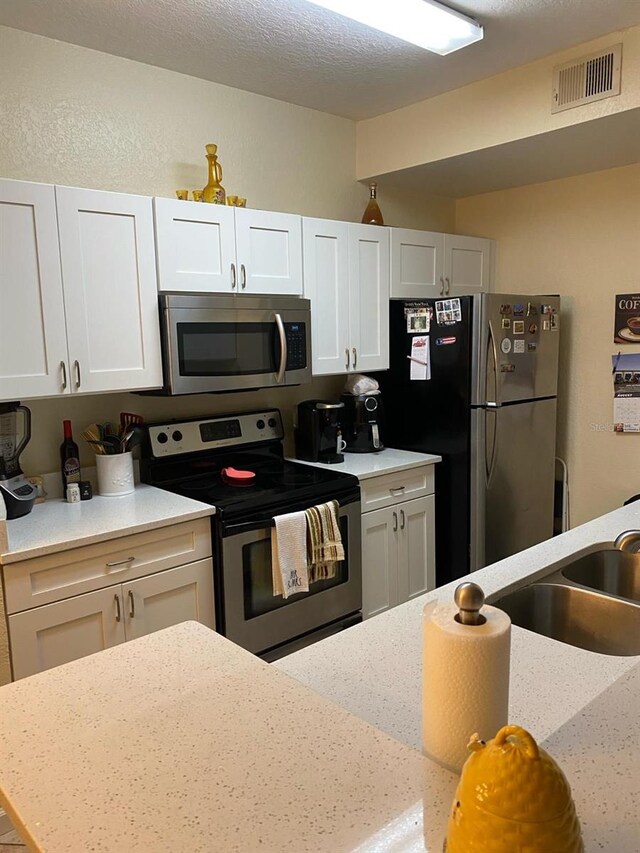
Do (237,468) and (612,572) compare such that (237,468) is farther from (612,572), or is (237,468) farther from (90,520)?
(612,572)

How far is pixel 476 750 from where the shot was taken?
65cm

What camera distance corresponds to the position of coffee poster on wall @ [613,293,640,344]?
3432 millimetres

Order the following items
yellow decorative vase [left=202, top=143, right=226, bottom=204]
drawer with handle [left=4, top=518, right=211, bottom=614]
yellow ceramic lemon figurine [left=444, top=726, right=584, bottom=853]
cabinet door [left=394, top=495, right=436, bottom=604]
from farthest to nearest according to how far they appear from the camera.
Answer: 1. cabinet door [left=394, top=495, right=436, bottom=604]
2. yellow decorative vase [left=202, top=143, right=226, bottom=204]
3. drawer with handle [left=4, top=518, right=211, bottom=614]
4. yellow ceramic lemon figurine [left=444, top=726, right=584, bottom=853]

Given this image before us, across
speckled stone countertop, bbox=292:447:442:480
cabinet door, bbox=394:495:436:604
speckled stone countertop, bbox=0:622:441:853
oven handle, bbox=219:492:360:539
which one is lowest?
cabinet door, bbox=394:495:436:604

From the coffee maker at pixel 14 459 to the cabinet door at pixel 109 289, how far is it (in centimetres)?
29

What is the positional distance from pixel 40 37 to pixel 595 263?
9.48 ft

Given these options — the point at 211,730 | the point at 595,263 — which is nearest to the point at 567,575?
the point at 211,730

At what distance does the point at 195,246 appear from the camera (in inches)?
103

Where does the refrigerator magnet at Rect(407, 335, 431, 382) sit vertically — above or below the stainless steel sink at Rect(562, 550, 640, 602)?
above

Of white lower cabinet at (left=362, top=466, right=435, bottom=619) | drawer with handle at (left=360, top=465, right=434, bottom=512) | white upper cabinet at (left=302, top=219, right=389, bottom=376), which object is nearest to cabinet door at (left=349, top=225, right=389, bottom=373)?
white upper cabinet at (left=302, top=219, right=389, bottom=376)

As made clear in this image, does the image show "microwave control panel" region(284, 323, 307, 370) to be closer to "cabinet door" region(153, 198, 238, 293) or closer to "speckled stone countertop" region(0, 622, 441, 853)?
"cabinet door" region(153, 198, 238, 293)

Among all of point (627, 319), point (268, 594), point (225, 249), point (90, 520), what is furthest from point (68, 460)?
point (627, 319)

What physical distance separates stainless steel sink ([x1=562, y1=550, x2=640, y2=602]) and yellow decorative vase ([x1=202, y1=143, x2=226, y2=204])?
2011mm

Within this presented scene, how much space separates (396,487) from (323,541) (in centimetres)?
62
